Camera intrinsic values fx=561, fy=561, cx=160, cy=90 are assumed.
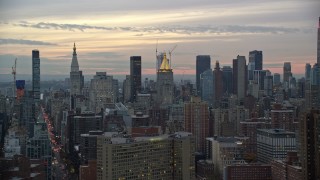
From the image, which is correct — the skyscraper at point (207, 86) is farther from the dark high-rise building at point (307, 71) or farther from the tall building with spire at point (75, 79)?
the dark high-rise building at point (307, 71)

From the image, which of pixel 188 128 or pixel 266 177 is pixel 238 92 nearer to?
pixel 188 128

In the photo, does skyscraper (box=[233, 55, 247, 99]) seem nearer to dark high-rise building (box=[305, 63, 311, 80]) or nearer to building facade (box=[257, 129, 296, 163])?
building facade (box=[257, 129, 296, 163])

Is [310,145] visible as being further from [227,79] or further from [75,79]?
[227,79]

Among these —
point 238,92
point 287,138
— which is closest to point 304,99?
point 287,138

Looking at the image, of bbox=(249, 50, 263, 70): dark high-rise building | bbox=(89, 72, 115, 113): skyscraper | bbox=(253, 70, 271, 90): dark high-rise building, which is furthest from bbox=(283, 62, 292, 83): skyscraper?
bbox=(89, 72, 115, 113): skyscraper

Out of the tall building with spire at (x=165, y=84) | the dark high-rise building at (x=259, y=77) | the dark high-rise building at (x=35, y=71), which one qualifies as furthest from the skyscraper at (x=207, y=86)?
the dark high-rise building at (x=35, y=71)
